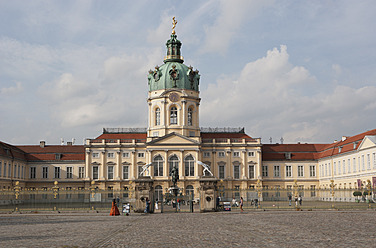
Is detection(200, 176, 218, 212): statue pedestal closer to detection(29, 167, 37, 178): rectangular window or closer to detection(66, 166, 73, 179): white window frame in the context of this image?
detection(66, 166, 73, 179): white window frame

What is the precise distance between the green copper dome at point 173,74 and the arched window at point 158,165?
40.6ft

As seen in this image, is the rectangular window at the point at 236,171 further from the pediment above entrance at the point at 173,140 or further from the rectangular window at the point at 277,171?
the pediment above entrance at the point at 173,140

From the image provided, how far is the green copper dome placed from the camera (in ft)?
275

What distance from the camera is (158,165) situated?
81438 millimetres

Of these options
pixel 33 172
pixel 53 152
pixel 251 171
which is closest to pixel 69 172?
pixel 53 152

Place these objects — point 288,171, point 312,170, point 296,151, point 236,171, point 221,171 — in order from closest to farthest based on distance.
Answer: point 221,171 → point 236,171 → point 288,171 → point 312,170 → point 296,151

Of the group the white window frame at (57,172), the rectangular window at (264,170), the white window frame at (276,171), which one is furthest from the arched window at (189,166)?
the white window frame at (57,172)

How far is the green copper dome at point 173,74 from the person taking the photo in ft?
275

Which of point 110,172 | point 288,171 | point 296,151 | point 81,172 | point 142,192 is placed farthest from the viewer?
point 296,151

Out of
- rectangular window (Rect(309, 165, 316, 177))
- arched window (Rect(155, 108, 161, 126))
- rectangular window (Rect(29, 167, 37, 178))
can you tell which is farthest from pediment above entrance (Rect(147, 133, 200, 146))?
rectangular window (Rect(309, 165, 316, 177))

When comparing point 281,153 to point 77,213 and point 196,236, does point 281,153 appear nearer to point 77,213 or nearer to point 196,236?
point 77,213

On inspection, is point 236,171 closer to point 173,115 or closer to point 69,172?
point 173,115

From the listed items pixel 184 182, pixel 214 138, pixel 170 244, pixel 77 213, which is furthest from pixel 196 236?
pixel 214 138

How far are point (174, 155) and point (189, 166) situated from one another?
3148 millimetres
